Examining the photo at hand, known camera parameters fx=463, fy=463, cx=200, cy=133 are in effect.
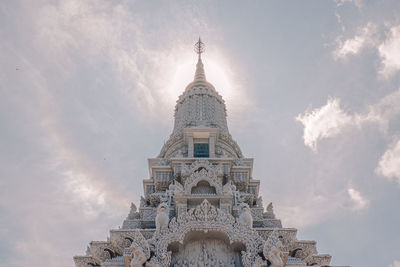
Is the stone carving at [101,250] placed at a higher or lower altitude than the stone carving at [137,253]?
higher

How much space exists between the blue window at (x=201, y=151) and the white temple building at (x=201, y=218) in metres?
0.07

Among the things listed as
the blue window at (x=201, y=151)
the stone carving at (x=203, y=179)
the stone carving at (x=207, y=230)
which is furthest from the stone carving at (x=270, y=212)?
the stone carving at (x=207, y=230)

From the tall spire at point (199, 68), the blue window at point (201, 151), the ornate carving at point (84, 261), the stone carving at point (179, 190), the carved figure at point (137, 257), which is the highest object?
the tall spire at point (199, 68)

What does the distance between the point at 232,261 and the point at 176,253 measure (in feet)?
8.22

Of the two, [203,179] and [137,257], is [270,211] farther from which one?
[137,257]

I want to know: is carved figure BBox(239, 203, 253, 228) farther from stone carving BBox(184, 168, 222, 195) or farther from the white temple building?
stone carving BBox(184, 168, 222, 195)

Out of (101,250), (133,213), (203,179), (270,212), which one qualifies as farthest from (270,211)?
(101,250)

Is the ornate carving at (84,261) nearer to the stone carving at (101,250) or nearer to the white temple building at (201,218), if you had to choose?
the white temple building at (201,218)

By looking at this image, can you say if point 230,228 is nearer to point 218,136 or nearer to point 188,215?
point 188,215

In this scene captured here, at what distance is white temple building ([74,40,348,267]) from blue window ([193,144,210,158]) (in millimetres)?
66

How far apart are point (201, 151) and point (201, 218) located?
34.0ft

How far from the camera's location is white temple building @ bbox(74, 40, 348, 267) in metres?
19.9

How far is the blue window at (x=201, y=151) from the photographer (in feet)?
99.4

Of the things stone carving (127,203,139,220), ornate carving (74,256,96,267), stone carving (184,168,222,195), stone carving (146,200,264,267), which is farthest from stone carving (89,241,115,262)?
stone carving (184,168,222,195)
